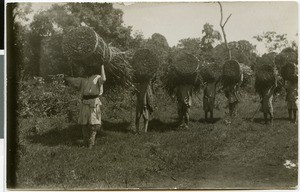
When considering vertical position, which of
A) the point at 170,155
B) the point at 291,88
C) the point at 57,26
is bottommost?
the point at 170,155

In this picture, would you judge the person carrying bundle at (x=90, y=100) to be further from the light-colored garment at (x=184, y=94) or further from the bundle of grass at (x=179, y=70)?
the light-colored garment at (x=184, y=94)

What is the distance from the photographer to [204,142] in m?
5.56

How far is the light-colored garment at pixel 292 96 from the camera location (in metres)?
5.55

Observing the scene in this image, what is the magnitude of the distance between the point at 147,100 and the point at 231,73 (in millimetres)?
894

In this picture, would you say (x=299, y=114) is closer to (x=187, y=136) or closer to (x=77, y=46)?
(x=187, y=136)

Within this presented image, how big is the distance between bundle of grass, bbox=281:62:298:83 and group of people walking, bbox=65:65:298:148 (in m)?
0.05

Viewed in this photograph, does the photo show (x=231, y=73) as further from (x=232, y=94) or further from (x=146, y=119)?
(x=146, y=119)

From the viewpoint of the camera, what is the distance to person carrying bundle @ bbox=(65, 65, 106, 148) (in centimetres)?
551

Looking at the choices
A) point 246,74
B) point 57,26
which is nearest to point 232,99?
point 246,74

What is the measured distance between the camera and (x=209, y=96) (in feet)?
18.4

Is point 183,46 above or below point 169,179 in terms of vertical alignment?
above

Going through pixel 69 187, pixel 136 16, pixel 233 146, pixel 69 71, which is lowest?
pixel 69 187

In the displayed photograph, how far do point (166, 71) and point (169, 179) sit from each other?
1073 millimetres

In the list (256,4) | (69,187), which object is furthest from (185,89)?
(69,187)
